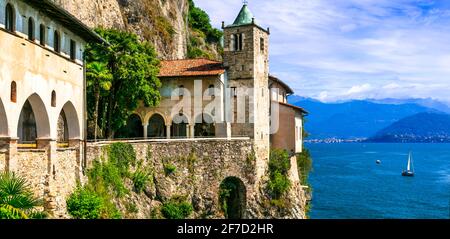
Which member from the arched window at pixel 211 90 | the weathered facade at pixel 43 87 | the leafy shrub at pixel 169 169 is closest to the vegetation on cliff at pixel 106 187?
the weathered facade at pixel 43 87

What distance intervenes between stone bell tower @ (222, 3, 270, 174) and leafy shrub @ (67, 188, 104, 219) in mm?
19597

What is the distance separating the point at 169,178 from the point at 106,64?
10.7 meters

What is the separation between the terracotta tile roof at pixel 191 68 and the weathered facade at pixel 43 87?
16.4 metres

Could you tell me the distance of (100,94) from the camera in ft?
136

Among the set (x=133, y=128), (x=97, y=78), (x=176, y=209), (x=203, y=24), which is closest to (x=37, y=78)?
(x=97, y=78)

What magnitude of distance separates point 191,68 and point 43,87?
24453 mm

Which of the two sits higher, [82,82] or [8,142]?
[82,82]

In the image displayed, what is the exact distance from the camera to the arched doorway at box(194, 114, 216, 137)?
45.8 meters

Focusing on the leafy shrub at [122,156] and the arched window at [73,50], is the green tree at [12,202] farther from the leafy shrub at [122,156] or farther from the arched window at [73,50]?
the leafy shrub at [122,156]

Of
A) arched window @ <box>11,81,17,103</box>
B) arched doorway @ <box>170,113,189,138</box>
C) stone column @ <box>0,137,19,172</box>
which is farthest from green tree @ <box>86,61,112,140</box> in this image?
stone column @ <box>0,137,19,172</box>

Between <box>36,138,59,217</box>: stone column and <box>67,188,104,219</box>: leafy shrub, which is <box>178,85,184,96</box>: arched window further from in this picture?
<box>36,138,59,217</box>: stone column
